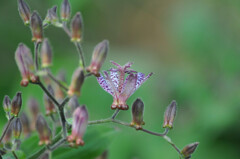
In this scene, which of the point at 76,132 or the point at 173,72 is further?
the point at 173,72

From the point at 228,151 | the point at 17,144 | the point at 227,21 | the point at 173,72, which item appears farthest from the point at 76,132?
the point at 227,21

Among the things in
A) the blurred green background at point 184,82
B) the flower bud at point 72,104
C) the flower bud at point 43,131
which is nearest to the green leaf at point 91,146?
the flower bud at point 72,104

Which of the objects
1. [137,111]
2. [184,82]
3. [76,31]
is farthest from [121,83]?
[184,82]

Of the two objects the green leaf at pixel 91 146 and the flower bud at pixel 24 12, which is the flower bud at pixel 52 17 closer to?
the flower bud at pixel 24 12

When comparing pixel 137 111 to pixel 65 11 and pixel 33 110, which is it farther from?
pixel 33 110

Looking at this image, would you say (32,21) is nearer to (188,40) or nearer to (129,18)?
(188,40)

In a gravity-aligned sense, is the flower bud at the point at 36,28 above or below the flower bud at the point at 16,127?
above
